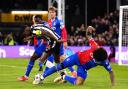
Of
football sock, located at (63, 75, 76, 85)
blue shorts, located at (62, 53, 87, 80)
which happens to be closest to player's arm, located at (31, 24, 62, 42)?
blue shorts, located at (62, 53, 87, 80)

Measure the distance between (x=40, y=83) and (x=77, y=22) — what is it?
27036 millimetres

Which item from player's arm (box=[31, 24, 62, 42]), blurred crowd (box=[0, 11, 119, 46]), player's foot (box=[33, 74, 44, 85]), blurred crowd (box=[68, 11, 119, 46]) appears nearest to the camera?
player's foot (box=[33, 74, 44, 85])

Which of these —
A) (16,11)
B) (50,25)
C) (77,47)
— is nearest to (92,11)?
(16,11)

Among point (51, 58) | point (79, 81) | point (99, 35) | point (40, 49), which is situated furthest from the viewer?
point (99, 35)

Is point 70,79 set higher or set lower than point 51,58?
lower

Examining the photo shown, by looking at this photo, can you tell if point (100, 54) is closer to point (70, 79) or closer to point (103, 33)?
point (70, 79)

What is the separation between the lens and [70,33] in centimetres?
4125


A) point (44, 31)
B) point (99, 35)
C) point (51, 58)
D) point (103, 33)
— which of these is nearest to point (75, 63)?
point (44, 31)

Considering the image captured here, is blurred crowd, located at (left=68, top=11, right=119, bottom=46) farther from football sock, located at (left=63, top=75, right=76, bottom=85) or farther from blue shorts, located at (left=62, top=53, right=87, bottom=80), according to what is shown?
blue shorts, located at (left=62, top=53, right=87, bottom=80)

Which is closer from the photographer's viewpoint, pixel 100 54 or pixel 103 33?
pixel 100 54

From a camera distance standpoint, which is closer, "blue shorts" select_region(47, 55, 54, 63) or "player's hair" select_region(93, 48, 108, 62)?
"player's hair" select_region(93, 48, 108, 62)

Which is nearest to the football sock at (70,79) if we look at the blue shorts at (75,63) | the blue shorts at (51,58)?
the blue shorts at (75,63)

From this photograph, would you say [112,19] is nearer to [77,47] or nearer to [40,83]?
[77,47]

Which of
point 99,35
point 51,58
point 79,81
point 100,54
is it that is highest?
point 100,54
